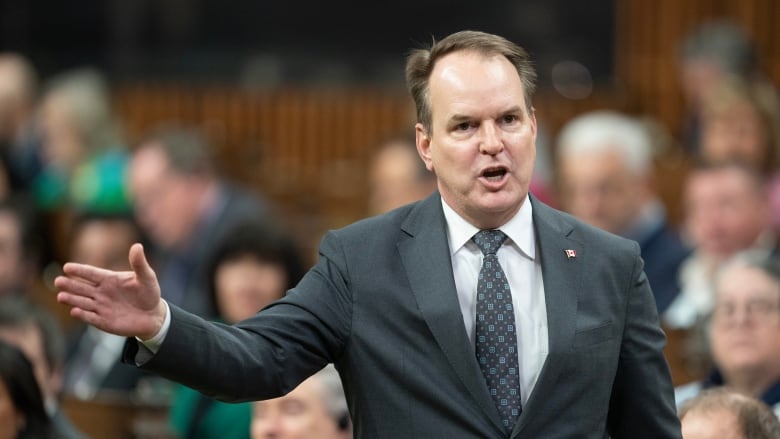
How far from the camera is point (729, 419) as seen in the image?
3.29 meters

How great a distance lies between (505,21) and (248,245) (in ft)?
20.1

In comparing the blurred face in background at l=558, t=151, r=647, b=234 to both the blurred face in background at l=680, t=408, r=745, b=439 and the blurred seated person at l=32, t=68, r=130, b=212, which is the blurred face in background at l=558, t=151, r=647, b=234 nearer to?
the blurred face in background at l=680, t=408, r=745, b=439

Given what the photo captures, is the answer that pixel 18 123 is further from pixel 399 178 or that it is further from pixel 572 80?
→ pixel 572 80

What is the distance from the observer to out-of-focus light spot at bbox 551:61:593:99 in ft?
35.0

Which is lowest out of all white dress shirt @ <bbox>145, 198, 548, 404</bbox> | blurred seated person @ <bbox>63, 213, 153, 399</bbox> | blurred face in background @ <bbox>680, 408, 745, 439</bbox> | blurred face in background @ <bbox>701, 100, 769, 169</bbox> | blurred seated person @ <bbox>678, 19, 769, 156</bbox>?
blurred seated person @ <bbox>63, 213, 153, 399</bbox>

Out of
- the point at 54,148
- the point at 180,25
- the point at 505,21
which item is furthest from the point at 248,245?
the point at 180,25

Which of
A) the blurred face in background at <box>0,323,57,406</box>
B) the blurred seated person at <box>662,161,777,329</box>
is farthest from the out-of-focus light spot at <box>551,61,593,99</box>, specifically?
the blurred face in background at <box>0,323,57,406</box>

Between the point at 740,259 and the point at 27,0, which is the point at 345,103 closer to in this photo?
the point at 27,0

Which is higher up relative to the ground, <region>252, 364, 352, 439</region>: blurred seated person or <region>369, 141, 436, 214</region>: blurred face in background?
<region>369, 141, 436, 214</region>: blurred face in background

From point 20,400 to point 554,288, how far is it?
1.78 m

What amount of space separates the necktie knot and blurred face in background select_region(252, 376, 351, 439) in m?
1.29

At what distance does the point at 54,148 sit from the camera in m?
9.06

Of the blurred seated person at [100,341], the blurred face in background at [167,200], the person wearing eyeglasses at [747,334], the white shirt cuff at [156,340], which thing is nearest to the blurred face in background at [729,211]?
the person wearing eyeglasses at [747,334]

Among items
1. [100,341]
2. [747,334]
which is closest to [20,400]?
[747,334]
